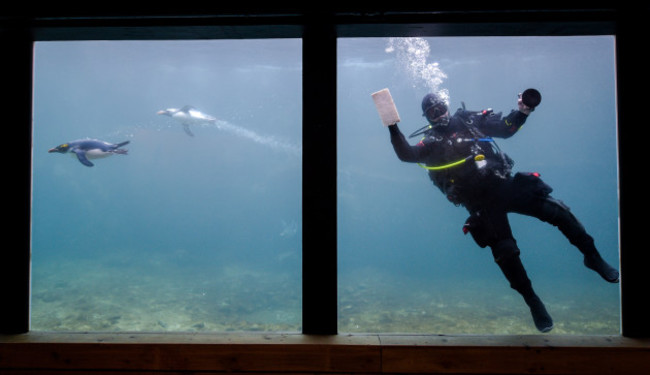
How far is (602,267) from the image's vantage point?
3.06 metres

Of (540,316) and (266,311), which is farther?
(266,311)

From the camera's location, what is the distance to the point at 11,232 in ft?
9.99

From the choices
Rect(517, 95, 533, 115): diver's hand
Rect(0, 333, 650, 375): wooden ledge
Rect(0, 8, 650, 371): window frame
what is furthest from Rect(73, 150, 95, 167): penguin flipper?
Rect(517, 95, 533, 115): diver's hand

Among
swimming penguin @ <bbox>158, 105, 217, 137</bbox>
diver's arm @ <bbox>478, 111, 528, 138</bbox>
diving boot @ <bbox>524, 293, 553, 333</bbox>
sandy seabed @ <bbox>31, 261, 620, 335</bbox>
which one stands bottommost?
sandy seabed @ <bbox>31, 261, 620, 335</bbox>

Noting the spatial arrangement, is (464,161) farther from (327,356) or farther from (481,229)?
(327,356)

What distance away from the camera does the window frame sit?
293 cm

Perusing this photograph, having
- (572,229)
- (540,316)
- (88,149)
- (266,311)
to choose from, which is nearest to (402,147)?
(572,229)

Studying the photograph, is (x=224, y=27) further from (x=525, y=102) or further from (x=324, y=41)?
(x=525, y=102)

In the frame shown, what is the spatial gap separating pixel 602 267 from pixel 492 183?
3.39 ft

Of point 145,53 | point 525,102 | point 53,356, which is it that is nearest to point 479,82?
point 145,53

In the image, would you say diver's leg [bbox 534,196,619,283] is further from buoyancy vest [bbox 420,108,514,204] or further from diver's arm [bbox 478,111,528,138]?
diver's arm [bbox 478,111,528,138]

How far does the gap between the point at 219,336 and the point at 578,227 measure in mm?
2941

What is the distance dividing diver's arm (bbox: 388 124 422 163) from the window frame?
526 millimetres

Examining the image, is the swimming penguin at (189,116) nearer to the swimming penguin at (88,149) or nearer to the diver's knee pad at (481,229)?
the swimming penguin at (88,149)
